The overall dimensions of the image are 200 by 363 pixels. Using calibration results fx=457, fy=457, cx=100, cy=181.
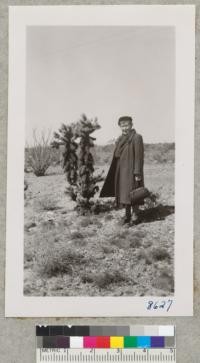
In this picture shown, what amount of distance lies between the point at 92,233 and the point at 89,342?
0.52 feet

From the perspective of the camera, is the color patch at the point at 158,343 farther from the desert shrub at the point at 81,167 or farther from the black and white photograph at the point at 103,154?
the desert shrub at the point at 81,167

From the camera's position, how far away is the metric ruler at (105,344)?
657mm

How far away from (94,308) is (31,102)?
308 mm

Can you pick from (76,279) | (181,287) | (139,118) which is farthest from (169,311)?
(139,118)

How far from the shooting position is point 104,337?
0.66 meters

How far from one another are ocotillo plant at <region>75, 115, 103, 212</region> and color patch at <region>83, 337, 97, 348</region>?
0.61ft

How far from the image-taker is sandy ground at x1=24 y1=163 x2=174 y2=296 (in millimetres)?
650

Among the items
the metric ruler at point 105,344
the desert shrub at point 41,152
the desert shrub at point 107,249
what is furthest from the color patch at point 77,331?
the desert shrub at point 41,152

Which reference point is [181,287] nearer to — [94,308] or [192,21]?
[94,308]

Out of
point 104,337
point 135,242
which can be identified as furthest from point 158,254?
point 104,337

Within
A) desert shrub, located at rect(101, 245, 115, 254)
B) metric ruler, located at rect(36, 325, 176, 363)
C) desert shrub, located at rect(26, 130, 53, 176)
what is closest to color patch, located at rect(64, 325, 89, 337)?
metric ruler, located at rect(36, 325, 176, 363)

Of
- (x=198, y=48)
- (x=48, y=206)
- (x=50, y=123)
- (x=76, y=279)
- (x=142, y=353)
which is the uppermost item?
(x=198, y=48)

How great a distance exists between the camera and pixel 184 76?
653 mm

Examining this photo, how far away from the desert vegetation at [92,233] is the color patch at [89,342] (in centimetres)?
7
